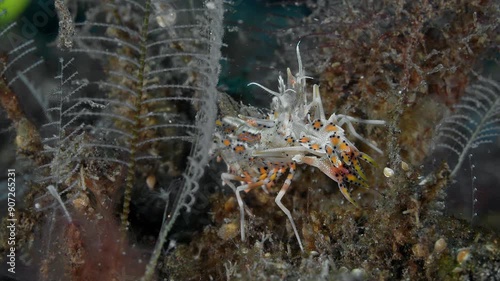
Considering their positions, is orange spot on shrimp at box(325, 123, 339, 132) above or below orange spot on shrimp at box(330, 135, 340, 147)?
above

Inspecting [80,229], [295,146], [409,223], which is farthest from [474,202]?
[80,229]

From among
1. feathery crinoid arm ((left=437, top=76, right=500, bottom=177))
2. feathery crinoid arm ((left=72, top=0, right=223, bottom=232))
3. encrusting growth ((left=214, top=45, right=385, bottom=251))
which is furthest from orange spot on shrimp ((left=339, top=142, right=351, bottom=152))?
feathery crinoid arm ((left=72, top=0, right=223, bottom=232))

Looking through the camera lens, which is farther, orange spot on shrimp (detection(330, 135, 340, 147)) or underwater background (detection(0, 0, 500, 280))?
orange spot on shrimp (detection(330, 135, 340, 147))

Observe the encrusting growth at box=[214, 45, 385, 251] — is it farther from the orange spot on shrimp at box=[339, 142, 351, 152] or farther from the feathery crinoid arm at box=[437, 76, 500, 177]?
the feathery crinoid arm at box=[437, 76, 500, 177]

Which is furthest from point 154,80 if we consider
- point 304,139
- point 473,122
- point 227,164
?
point 473,122

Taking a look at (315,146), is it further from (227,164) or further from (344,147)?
(227,164)

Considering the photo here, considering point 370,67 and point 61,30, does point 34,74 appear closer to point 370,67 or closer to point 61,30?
point 61,30

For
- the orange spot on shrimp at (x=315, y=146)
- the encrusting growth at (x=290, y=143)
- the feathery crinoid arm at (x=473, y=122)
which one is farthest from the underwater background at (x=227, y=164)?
the orange spot on shrimp at (x=315, y=146)
